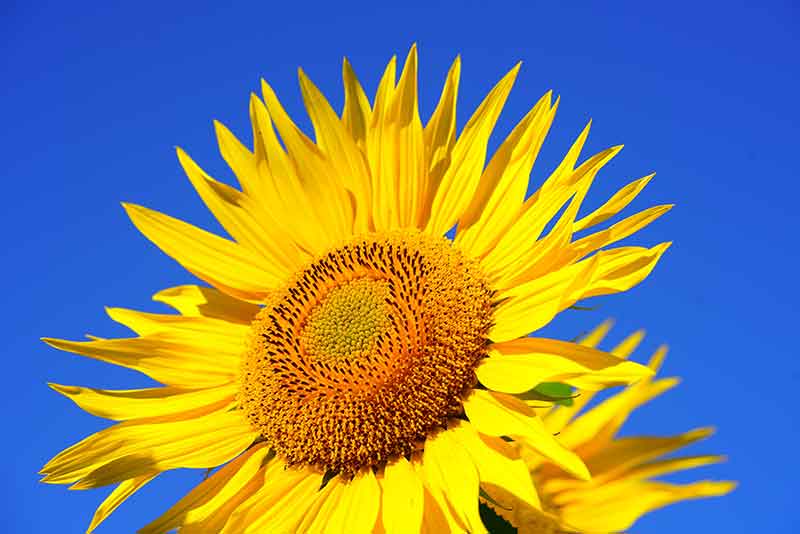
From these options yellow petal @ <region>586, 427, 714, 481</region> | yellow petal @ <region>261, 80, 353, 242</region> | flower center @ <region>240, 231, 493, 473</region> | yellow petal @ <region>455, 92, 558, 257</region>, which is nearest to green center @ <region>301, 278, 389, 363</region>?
flower center @ <region>240, 231, 493, 473</region>

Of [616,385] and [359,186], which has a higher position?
[359,186]

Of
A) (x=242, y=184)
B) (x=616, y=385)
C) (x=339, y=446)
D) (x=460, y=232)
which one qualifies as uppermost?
(x=242, y=184)

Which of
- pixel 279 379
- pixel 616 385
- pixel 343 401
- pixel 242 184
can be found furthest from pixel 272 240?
pixel 616 385

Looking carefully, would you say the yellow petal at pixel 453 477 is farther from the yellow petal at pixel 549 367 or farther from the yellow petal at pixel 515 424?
the yellow petal at pixel 549 367

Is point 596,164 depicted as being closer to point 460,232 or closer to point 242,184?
point 460,232

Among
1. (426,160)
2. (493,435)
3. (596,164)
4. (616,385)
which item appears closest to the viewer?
(616,385)

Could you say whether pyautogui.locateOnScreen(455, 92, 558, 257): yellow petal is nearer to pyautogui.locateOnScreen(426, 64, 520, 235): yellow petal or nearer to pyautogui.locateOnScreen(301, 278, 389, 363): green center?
pyautogui.locateOnScreen(426, 64, 520, 235): yellow petal

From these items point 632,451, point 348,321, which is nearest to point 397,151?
point 348,321

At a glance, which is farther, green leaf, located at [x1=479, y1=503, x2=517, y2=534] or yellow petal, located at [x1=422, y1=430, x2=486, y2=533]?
green leaf, located at [x1=479, y1=503, x2=517, y2=534]

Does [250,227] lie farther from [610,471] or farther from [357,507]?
[610,471]
